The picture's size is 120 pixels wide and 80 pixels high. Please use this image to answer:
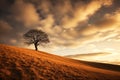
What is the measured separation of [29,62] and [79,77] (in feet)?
28.9

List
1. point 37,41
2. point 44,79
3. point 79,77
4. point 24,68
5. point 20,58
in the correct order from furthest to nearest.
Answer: point 37,41
point 20,58
point 79,77
point 24,68
point 44,79

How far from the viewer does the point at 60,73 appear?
29.0m

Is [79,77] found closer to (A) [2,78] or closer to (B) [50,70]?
(B) [50,70]

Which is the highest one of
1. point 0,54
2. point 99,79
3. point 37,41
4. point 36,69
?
point 37,41

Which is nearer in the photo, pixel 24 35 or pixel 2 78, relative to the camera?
pixel 2 78

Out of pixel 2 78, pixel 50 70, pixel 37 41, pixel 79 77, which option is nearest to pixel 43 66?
pixel 50 70

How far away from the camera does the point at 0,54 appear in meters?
30.2

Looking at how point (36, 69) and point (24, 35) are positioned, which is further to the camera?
point (24, 35)

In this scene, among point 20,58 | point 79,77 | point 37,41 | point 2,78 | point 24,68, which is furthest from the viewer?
point 37,41

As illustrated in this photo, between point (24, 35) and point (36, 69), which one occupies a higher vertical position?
point (24, 35)

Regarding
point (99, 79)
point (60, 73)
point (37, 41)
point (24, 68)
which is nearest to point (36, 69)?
point (24, 68)

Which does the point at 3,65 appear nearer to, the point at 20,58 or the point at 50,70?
the point at 20,58

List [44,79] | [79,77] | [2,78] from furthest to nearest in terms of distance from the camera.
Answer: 1. [79,77]
2. [44,79]
3. [2,78]

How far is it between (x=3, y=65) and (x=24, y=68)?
3.10 meters
